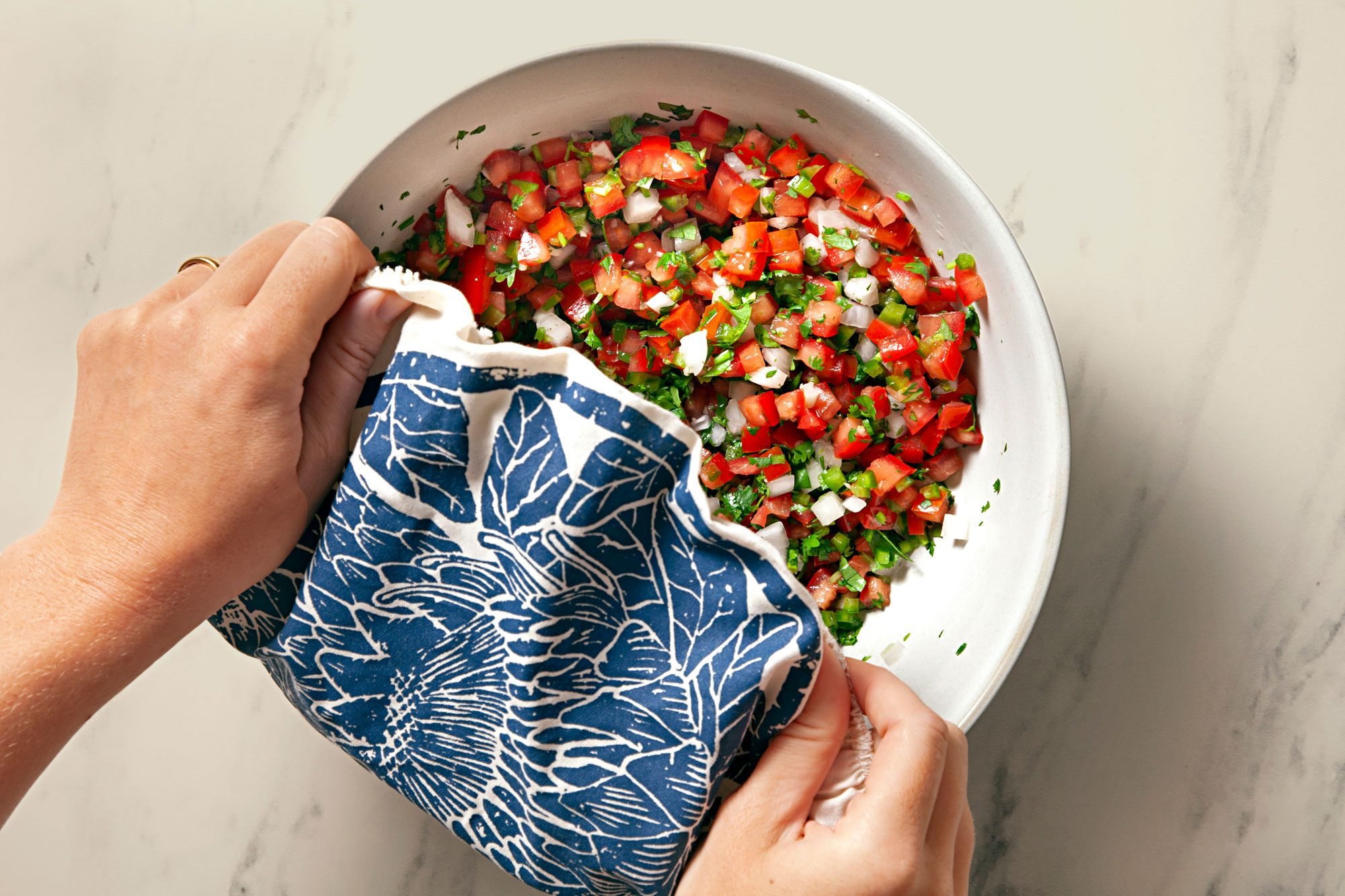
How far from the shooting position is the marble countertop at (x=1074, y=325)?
47.1 inches

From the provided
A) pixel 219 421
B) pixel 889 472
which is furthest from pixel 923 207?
pixel 219 421

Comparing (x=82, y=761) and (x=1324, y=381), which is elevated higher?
(x=1324, y=381)

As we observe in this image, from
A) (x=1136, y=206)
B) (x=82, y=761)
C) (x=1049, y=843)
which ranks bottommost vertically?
(x=82, y=761)

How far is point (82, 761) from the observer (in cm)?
128

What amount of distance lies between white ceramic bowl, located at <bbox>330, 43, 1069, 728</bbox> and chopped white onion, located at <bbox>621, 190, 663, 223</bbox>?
0.08 m

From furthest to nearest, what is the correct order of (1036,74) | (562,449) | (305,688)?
(1036,74) < (305,688) < (562,449)

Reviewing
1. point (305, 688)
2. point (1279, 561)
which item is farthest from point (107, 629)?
point (1279, 561)

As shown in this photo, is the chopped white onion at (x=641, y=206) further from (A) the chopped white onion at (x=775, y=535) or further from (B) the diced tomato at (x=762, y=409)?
(A) the chopped white onion at (x=775, y=535)

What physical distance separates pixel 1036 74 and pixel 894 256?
0.38 metres

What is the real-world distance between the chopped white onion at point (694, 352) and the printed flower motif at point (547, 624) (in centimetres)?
23

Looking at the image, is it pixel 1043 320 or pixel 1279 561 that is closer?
pixel 1043 320

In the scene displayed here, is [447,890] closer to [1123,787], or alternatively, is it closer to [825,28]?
[1123,787]

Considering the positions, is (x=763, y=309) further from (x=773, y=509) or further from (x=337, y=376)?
(x=337, y=376)

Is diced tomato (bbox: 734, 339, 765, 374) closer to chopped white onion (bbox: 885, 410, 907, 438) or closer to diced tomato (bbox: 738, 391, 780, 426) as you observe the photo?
diced tomato (bbox: 738, 391, 780, 426)
